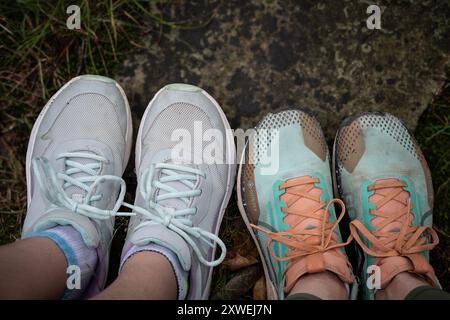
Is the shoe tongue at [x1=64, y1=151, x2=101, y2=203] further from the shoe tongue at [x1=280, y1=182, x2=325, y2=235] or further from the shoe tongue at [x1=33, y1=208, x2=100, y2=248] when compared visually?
the shoe tongue at [x1=280, y1=182, x2=325, y2=235]

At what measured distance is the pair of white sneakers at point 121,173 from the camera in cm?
141

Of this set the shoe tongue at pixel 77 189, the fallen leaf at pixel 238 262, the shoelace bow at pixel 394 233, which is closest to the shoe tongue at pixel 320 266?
the shoelace bow at pixel 394 233

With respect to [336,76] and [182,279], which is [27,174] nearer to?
[182,279]

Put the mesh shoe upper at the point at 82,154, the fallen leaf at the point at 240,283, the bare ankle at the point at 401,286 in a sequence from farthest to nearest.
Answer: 1. the fallen leaf at the point at 240,283
2. the mesh shoe upper at the point at 82,154
3. the bare ankle at the point at 401,286

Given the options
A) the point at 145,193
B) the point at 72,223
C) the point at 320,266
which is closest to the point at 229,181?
the point at 145,193

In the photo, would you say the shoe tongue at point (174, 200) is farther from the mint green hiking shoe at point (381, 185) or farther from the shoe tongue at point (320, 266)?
the mint green hiking shoe at point (381, 185)

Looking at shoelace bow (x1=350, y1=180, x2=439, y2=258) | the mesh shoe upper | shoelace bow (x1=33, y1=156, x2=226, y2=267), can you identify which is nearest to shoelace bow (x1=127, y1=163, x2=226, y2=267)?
shoelace bow (x1=33, y1=156, x2=226, y2=267)

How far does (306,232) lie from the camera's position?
150 cm

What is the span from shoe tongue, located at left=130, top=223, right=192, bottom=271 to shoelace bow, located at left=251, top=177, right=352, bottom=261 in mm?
294

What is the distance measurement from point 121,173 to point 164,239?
0.42 meters

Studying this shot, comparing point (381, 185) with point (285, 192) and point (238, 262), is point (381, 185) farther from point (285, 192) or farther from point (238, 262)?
point (238, 262)

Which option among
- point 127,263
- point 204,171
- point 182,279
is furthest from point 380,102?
point 127,263

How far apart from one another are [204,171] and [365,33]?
774mm

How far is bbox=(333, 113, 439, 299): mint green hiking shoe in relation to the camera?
1.51 meters
